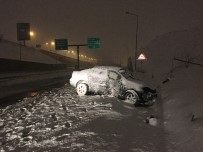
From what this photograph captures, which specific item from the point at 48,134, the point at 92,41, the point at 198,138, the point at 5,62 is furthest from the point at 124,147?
the point at 92,41

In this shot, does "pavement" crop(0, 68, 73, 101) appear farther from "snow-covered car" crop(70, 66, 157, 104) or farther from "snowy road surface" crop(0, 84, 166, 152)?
"snowy road surface" crop(0, 84, 166, 152)

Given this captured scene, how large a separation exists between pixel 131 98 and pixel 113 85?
4.21ft

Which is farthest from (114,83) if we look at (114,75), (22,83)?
(22,83)

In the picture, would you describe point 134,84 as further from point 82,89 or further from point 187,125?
point 187,125

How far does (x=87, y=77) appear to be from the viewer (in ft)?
42.8

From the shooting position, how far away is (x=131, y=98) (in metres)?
11.2

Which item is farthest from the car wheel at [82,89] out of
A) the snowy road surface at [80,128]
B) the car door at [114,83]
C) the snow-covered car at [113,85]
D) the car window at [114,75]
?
the snowy road surface at [80,128]

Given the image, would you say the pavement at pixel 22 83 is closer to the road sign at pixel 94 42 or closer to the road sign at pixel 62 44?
the road sign at pixel 62 44

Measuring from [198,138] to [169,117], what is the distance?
117 inches

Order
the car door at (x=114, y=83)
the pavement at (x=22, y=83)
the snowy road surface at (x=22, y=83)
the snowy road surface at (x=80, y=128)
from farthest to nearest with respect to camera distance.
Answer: the snowy road surface at (x=22, y=83) < the pavement at (x=22, y=83) < the car door at (x=114, y=83) < the snowy road surface at (x=80, y=128)

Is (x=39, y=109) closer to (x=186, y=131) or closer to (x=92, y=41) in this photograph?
(x=186, y=131)

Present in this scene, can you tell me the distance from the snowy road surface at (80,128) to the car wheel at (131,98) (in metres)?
0.45

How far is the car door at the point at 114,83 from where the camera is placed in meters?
11.8

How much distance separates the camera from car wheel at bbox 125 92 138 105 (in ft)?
36.5
